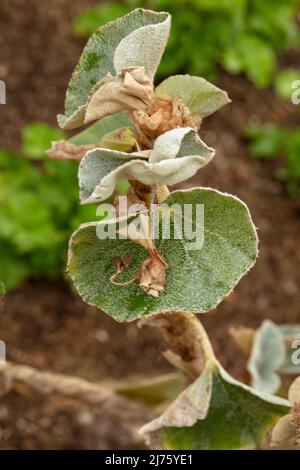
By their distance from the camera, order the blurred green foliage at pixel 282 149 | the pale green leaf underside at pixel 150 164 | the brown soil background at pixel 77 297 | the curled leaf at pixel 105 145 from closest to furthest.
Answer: the pale green leaf underside at pixel 150 164
the curled leaf at pixel 105 145
the brown soil background at pixel 77 297
the blurred green foliage at pixel 282 149

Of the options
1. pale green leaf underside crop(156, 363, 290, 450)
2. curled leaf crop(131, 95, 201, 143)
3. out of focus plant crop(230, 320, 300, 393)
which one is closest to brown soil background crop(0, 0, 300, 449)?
out of focus plant crop(230, 320, 300, 393)

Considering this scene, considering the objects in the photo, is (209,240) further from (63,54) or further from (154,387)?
(63,54)

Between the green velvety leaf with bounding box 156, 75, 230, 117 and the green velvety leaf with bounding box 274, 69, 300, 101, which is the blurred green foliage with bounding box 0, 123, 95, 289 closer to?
the green velvety leaf with bounding box 274, 69, 300, 101

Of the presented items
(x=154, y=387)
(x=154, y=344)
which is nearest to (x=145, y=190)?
(x=154, y=387)

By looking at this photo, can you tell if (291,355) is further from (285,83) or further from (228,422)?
(285,83)

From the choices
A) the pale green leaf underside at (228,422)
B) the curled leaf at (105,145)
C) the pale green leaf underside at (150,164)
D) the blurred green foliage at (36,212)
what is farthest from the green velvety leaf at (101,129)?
the blurred green foliage at (36,212)

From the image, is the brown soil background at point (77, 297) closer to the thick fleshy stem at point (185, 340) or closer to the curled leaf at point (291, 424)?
the thick fleshy stem at point (185, 340)
